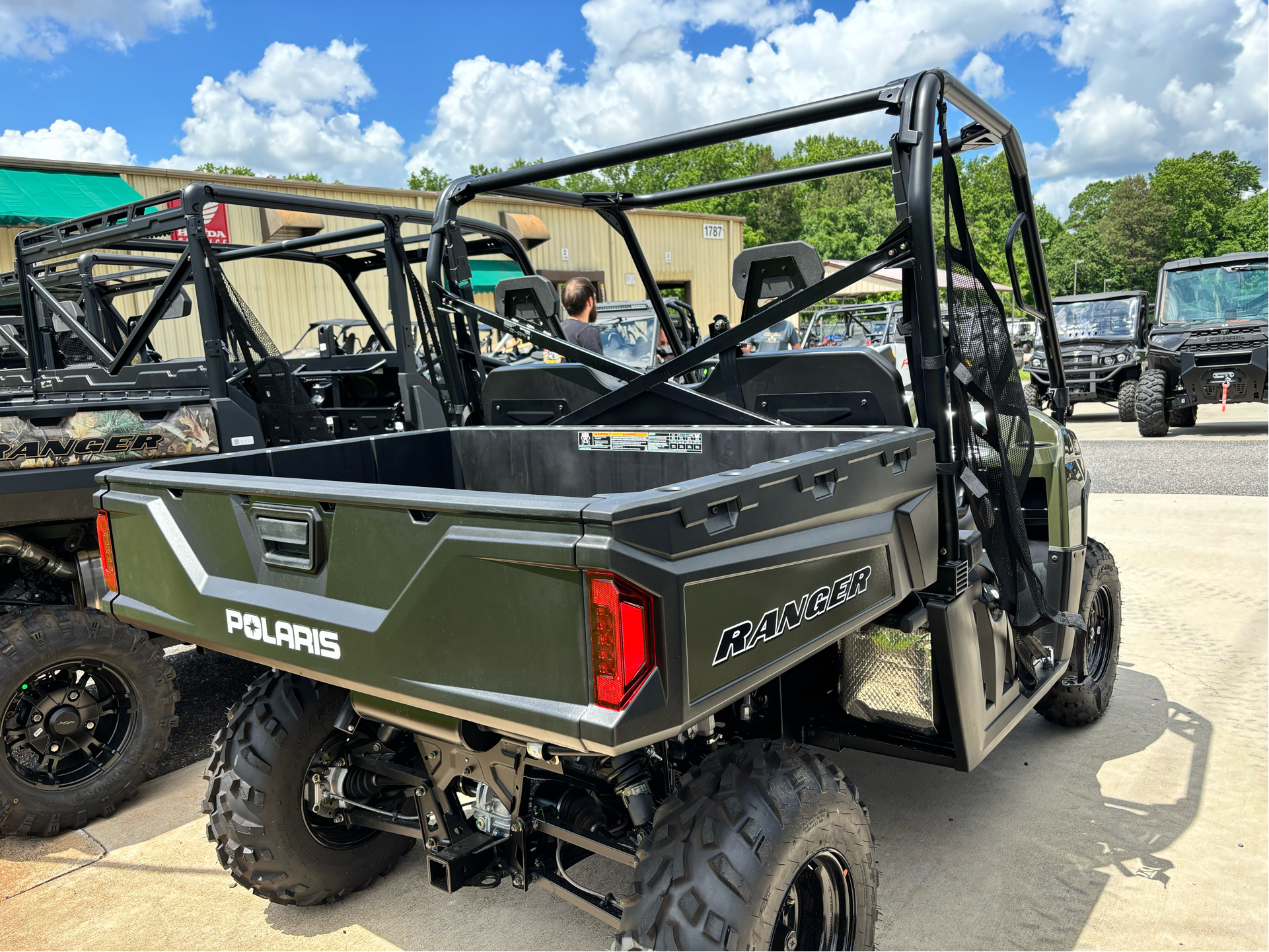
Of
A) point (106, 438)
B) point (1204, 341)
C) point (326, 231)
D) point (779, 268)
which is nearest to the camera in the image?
point (779, 268)

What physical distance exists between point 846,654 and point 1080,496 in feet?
5.05

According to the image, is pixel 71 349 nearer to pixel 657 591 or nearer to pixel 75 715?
pixel 75 715

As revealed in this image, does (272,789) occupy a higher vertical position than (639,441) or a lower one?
lower

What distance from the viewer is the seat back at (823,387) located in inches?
108

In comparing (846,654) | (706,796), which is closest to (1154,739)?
(846,654)

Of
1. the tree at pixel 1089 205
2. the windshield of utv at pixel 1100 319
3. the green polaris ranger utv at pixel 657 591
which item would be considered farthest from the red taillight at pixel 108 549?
the tree at pixel 1089 205

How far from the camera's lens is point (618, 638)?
159cm

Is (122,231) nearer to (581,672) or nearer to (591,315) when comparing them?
(591,315)

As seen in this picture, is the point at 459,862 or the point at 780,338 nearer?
the point at 459,862

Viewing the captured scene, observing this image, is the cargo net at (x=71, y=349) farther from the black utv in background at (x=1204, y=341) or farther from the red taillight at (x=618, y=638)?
the black utv in background at (x=1204, y=341)

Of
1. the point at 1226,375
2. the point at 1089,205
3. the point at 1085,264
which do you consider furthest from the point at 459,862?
the point at 1089,205

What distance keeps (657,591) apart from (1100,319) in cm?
1624

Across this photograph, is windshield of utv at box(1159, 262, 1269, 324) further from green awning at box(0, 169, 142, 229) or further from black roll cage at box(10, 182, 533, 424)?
green awning at box(0, 169, 142, 229)

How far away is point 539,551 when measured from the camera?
5.42ft
